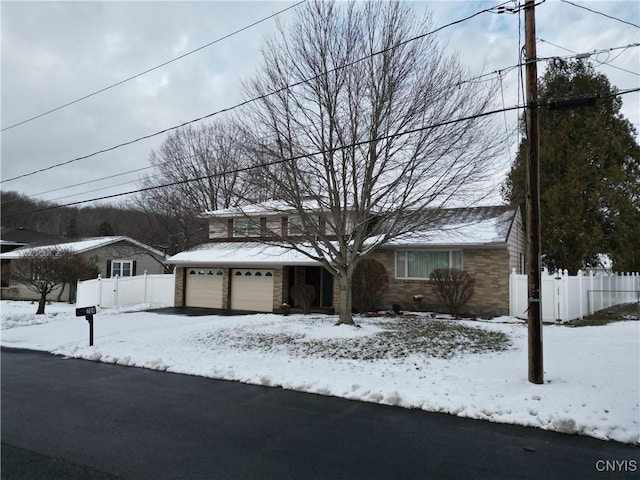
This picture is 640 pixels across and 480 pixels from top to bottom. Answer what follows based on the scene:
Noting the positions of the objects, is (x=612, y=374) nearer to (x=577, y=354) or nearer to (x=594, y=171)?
(x=577, y=354)

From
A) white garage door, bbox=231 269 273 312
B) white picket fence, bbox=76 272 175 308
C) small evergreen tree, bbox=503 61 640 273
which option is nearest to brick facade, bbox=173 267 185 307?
white picket fence, bbox=76 272 175 308

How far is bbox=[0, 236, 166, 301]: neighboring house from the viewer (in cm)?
2894

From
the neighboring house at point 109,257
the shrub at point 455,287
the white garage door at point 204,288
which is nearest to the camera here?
the shrub at point 455,287

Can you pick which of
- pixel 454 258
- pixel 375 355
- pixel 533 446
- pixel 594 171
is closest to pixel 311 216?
pixel 375 355

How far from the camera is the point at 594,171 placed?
23.8m

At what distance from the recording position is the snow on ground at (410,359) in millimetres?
6504

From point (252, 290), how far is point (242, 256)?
166cm

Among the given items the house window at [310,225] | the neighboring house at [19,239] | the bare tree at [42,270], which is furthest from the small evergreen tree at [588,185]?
the neighboring house at [19,239]

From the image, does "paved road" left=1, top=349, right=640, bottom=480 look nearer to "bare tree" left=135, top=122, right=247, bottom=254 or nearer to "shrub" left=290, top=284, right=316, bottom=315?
"shrub" left=290, top=284, right=316, bottom=315

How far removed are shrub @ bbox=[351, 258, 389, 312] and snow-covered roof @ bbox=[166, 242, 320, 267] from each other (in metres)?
2.03

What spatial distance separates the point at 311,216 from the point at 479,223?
28.2 feet

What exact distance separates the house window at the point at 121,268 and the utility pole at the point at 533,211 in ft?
94.6
